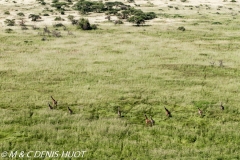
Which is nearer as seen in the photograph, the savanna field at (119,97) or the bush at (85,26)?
the savanna field at (119,97)

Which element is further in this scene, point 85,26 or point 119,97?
point 85,26

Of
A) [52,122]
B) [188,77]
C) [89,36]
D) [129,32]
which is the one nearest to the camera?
[52,122]

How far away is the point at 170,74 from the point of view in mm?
27016

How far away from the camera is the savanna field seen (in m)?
14.4

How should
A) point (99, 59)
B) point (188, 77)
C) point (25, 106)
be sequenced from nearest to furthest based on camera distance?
point (25, 106) → point (188, 77) → point (99, 59)

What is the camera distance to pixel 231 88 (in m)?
23.4

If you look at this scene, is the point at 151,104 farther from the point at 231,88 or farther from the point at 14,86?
the point at 14,86

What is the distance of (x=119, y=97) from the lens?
21.1 meters

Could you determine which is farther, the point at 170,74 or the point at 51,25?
the point at 51,25

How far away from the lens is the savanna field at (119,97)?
1442cm

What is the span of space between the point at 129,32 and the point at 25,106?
109 feet

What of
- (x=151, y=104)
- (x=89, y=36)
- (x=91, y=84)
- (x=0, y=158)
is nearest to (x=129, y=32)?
(x=89, y=36)

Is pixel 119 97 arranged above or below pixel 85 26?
above

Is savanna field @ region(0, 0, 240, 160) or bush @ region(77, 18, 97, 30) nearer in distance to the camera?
savanna field @ region(0, 0, 240, 160)
